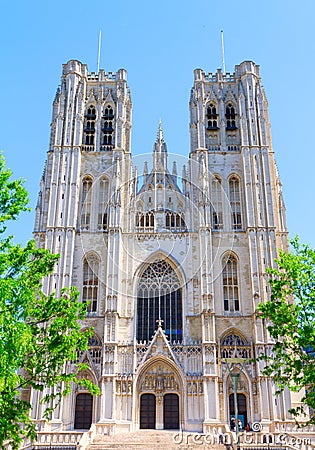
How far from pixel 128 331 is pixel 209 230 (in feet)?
30.4

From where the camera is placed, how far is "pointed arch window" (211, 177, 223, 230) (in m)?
37.8

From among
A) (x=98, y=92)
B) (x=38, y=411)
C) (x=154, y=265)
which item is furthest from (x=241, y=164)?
(x=38, y=411)

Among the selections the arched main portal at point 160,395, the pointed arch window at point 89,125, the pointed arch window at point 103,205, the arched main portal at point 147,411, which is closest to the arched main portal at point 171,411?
the arched main portal at point 160,395

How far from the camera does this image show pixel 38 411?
31.1m

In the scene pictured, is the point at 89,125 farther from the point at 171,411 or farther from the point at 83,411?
the point at 171,411

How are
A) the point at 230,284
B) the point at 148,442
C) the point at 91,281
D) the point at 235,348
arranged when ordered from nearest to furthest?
the point at 148,442 → the point at 235,348 → the point at 230,284 → the point at 91,281

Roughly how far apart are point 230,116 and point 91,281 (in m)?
18.1

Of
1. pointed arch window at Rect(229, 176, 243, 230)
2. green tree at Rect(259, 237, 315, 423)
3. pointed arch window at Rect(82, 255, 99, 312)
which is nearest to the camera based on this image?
green tree at Rect(259, 237, 315, 423)

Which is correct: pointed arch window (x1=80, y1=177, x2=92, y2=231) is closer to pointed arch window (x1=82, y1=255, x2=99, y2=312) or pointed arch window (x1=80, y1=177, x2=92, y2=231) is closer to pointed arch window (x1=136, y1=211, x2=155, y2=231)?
pointed arch window (x1=82, y1=255, x2=99, y2=312)

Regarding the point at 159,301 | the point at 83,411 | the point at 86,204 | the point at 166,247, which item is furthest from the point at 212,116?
the point at 83,411

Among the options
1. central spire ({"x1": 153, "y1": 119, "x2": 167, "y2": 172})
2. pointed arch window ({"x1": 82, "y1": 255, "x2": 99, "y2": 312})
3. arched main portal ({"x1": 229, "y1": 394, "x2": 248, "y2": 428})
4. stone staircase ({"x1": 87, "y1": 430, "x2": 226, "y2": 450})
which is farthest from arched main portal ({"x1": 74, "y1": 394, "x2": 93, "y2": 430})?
central spire ({"x1": 153, "y1": 119, "x2": 167, "y2": 172})

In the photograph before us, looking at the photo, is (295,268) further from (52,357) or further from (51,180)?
(51,180)
